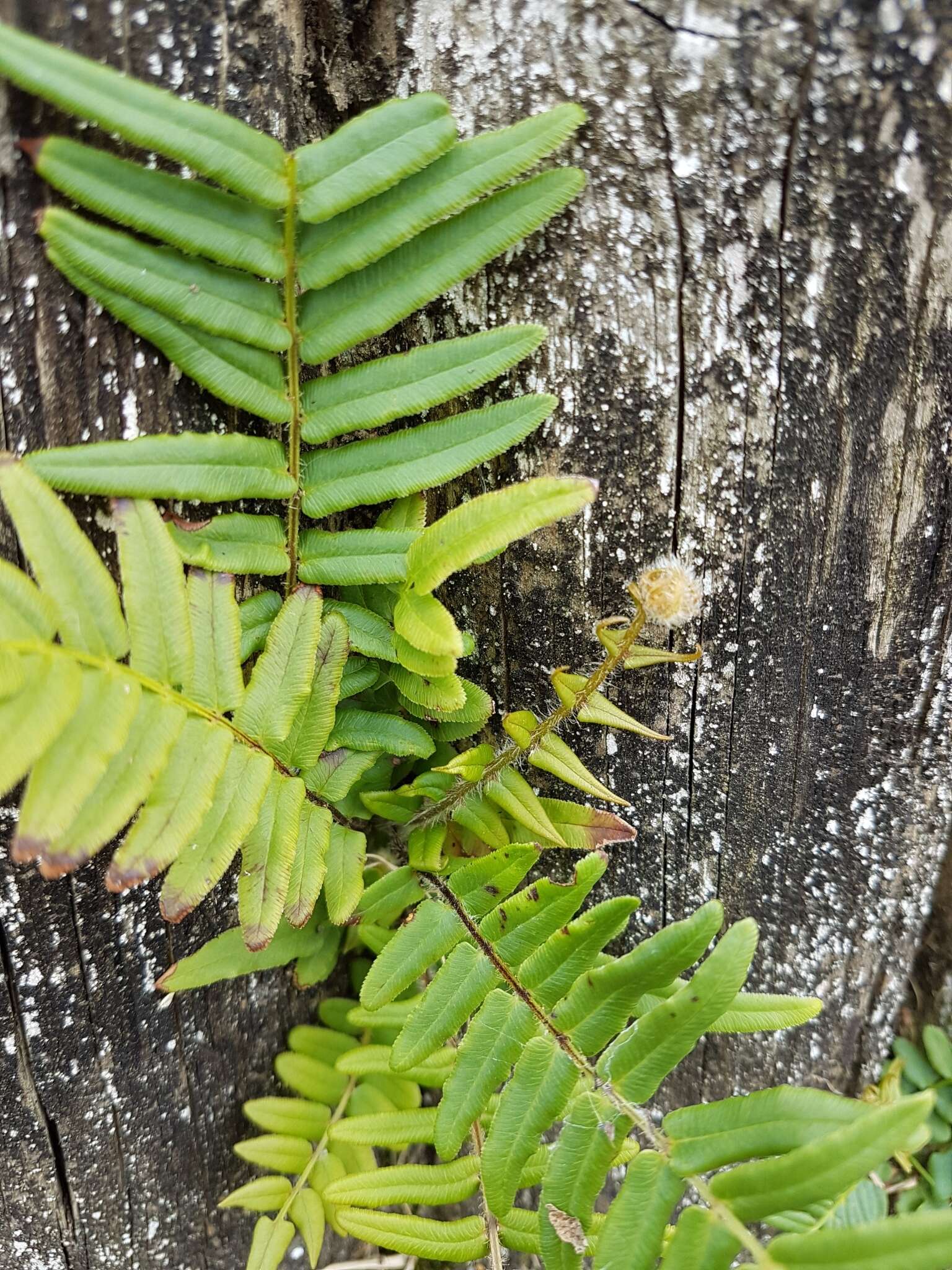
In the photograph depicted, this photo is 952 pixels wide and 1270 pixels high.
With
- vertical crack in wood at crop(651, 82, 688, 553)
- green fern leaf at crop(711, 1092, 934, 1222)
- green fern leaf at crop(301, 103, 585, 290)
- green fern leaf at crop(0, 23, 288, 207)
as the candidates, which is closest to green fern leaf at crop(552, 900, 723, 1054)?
green fern leaf at crop(711, 1092, 934, 1222)

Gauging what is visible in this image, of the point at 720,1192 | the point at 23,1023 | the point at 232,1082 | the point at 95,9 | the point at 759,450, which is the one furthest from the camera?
the point at 232,1082

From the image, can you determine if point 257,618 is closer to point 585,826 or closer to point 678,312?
point 585,826

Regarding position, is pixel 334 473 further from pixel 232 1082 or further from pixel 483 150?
pixel 232 1082

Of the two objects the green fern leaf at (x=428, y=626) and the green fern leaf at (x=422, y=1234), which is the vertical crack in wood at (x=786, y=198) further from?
the green fern leaf at (x=422, y=1234)

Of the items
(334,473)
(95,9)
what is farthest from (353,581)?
(95,9)

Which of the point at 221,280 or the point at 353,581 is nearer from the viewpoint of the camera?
the point at 221,280

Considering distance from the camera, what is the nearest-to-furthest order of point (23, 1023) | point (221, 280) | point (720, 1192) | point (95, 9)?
point (720, 1192) < point (95, 9) < point (221, 280) < point (23, 1023)

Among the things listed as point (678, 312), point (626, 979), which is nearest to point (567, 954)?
point (626, 979)

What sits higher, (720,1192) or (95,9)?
(95,9)

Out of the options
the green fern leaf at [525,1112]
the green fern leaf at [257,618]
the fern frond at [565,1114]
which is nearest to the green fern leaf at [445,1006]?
the fern frond at [565,1114]
